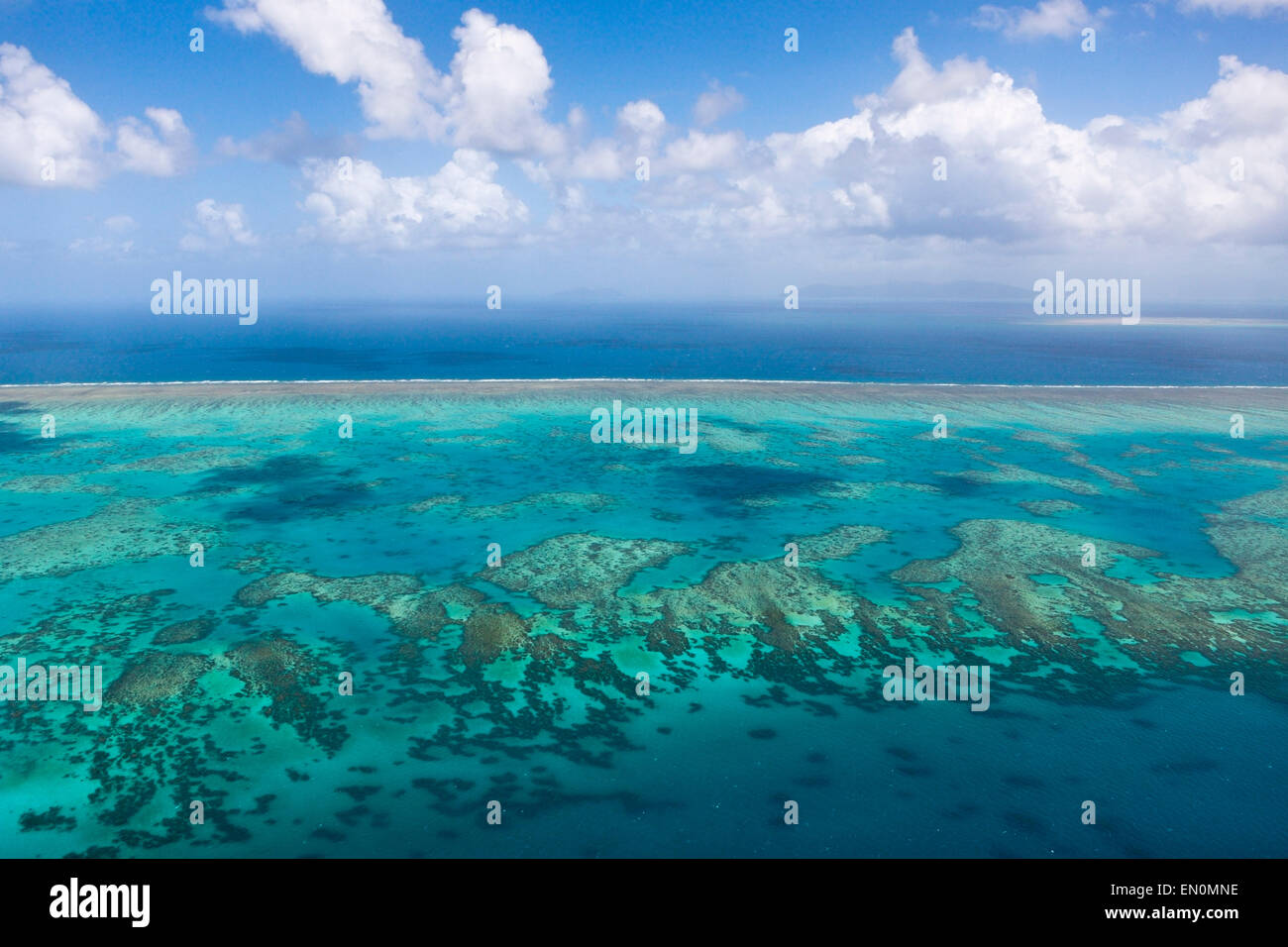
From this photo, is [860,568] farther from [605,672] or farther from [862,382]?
[862,382]

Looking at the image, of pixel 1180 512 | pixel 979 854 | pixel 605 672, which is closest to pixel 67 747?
pixel 605 672

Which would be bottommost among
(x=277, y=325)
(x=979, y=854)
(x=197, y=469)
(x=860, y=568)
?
(x=979, y=854)

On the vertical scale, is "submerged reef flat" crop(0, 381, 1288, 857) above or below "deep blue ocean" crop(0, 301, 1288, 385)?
below

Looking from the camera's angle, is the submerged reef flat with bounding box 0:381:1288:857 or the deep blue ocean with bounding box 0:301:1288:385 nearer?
the submerged reef flat with bounding box 0:381:1288:857

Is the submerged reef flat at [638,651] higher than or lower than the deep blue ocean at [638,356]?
lower

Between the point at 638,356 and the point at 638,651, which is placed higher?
the point at 638,356

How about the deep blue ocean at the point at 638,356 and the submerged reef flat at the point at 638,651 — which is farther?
the deep blue ocean at the point at 638,356

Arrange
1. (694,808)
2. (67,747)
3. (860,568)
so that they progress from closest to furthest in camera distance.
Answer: (694,808) → (67,747) → (860,568)

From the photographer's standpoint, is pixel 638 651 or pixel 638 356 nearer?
pixel 638 651
